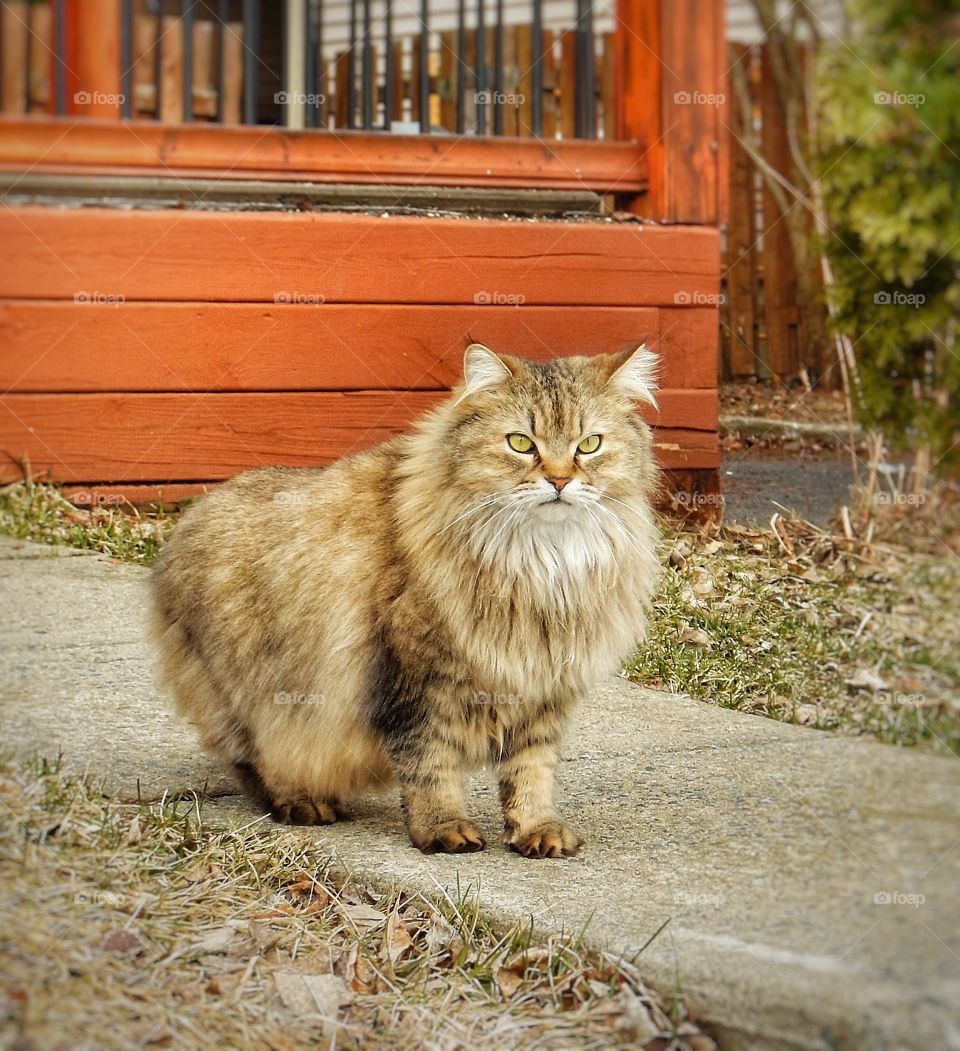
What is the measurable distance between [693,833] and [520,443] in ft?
3.02

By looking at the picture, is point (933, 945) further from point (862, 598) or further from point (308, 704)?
point (308, 704)

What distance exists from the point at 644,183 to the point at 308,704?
2.66m

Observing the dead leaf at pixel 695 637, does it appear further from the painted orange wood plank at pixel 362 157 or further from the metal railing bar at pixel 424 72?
the metal railing bar at pixel 424 72

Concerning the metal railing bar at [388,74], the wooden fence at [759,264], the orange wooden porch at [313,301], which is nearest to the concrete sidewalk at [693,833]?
the orange wooden porch at [313,301]

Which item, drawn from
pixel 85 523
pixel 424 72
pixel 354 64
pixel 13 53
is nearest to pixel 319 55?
pixel 354 64

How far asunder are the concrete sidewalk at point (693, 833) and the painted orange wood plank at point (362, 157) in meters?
1.49

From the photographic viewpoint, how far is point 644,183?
4816 mm

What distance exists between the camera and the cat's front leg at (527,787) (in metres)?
2.89

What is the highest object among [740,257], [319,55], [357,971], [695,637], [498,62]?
[319,55]

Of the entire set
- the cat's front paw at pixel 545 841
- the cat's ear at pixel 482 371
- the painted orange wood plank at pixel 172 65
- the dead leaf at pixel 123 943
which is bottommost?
the cat's front paw at pixel 545 841

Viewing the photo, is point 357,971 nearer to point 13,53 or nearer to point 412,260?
point 13,53

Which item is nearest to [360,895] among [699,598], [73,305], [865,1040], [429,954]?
[429,954]

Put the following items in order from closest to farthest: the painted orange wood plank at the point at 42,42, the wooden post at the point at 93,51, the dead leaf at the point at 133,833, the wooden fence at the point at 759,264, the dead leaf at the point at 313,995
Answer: the dead leaf at the point at 313,995
the dead leaf at the point at 133,833
the wooden fence at the point at 759,264
the painted orange wood plank at the point at 42,42
the wooden post at the point at 93,51

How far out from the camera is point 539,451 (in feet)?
9.32
